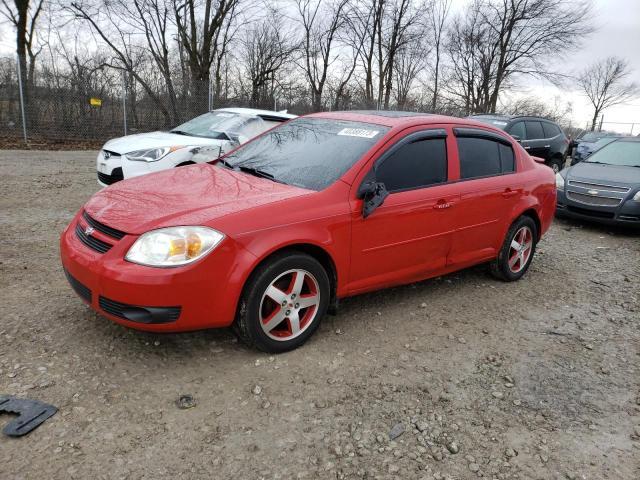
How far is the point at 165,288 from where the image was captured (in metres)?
2.71

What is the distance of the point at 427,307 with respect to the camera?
4.18 metres

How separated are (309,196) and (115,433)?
1.76 meters

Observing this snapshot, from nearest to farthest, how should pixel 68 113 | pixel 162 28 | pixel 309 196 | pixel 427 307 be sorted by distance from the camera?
pixel 309 196, pixel 427 307, pixel 68 113, pixel 162 28

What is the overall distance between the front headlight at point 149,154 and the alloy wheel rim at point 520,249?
15.1 ft

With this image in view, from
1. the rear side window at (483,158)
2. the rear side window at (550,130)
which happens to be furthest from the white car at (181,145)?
the rear side window at (550,130)

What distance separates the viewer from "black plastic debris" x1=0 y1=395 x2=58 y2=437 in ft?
7.73

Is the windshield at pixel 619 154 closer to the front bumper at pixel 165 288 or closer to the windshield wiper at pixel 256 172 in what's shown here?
the windshield wiper at pixel 256 172

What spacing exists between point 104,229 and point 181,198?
0.50 m

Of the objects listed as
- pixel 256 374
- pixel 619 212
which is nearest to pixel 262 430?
pixel 256 374

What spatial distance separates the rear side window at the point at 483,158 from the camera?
167 inches

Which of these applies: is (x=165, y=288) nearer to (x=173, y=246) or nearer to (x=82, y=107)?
(x=173, y=246)

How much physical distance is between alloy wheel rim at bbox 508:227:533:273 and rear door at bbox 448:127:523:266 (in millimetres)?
303

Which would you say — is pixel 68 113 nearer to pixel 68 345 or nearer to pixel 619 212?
pixel 68 345

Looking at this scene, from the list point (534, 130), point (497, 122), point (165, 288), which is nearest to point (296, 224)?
point (165, 288)
